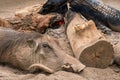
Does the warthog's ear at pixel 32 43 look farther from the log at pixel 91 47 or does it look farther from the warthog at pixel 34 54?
the log at pixel 91 47

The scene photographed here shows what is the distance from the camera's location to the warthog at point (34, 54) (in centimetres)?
230

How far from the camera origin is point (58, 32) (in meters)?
2.96

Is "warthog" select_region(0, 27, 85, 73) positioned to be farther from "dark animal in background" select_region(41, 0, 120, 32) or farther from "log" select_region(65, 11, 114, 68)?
"dark animal in background" select_region(41, 0, 120, 32)

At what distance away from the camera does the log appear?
93.4 inches

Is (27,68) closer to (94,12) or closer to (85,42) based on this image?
(85,42)

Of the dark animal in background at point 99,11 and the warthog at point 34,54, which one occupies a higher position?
the dark animal in background at point 99,11

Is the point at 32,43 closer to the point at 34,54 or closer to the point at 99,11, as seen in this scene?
the point at 34,54

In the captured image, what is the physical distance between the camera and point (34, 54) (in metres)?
2.35

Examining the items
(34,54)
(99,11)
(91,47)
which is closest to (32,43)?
(34,54)

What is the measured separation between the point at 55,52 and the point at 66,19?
764 mm

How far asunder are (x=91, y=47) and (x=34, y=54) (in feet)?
1.45

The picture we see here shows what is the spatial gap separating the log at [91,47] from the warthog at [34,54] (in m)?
0.10

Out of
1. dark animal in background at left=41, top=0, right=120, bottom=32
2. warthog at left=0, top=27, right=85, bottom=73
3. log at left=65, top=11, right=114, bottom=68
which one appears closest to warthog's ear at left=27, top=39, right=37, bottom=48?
warthog at left=0, top=27, right=85, bottom=73

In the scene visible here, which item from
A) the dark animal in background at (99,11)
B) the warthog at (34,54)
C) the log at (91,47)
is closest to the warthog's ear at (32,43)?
the warthog at (34,54)
